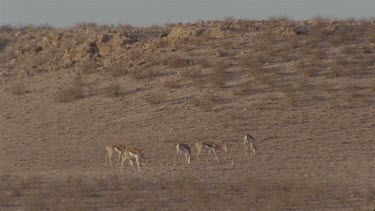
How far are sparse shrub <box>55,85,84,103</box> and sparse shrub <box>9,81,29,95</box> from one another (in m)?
1.95

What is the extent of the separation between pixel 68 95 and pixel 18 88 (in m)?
2.94

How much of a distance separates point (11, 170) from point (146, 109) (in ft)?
24.1

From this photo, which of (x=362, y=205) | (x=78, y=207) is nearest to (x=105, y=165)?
(x=78, y=207)

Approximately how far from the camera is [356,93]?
34.0 meters

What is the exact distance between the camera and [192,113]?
109 ft

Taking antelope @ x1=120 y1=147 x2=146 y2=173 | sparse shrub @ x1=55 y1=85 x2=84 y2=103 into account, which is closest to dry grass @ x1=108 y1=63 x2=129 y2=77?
sparse shrub @ x1=55 y1=85 x2=84 y2=103

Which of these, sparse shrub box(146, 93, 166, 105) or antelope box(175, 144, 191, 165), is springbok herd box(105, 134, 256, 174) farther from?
sparse shrub box(146, 93, 166, 105)

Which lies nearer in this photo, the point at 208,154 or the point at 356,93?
the point at 208,154

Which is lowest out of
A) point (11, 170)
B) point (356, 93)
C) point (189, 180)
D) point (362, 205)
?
point (362, 205)

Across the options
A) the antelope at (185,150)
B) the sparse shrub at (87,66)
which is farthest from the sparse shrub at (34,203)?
the sparse shrub at (87,66)

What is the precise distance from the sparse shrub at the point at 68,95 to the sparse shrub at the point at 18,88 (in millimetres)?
1950

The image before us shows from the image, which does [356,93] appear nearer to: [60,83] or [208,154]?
[208,154]

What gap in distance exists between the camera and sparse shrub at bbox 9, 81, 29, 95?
37.7 m

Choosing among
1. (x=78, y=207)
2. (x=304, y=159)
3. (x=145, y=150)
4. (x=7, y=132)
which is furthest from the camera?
(x=7, y=132)
